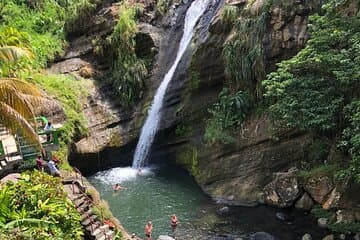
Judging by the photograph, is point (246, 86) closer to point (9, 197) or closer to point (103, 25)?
point (103, 25)

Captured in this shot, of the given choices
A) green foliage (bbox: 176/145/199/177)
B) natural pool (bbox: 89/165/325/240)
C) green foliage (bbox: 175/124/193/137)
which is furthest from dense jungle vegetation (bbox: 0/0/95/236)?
green foliage (bbox: 175/124/193/137)

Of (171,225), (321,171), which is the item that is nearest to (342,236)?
(321,171)

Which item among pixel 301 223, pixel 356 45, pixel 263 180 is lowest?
pixel 301 223

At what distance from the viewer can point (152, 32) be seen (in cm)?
2403

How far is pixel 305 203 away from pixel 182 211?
4482 millimetres

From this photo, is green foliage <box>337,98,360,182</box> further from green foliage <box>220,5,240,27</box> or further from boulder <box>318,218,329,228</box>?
green foliage <box>220,5,240,27</box>

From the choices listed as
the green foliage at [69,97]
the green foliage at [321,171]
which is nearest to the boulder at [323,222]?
the green foliage at [321,171]

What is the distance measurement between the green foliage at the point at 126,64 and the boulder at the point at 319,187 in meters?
10.0

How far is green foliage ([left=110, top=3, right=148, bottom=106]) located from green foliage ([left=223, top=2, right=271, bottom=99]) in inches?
193

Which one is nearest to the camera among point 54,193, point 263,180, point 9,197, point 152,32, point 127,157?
point 9,197

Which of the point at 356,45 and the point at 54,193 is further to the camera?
the point at 356,45

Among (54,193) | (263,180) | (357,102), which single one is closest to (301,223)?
(263,180)

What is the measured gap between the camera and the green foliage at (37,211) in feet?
33.2

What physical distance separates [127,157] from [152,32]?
660 centimetres
